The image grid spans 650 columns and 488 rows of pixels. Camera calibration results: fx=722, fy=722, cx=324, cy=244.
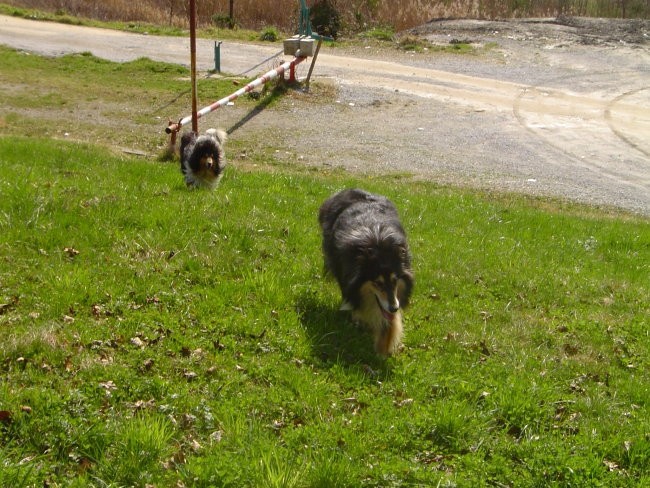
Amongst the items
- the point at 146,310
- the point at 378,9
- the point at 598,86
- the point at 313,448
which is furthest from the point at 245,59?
the point at 313,448

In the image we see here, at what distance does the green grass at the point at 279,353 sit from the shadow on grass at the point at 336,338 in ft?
0.07

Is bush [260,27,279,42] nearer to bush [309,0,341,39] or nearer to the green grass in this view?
bush [309,0,341,39]

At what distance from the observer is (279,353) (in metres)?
5.62

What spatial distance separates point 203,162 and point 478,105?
12.0m

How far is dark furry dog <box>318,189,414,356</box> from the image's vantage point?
5.85 metres

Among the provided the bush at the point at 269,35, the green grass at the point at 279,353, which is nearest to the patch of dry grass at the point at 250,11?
the bush at the point at 269,35

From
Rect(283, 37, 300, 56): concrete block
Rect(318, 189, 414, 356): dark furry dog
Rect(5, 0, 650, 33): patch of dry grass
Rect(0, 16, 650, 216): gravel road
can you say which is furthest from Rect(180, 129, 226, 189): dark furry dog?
Rect(5, 0, 650, 33): patch of dry grass

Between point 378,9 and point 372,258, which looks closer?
point 372,258

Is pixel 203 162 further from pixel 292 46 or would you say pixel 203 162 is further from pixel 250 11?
→ pixel 250 11

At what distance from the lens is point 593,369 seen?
5.93 m

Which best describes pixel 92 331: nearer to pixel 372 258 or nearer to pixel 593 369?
pixel 372 258

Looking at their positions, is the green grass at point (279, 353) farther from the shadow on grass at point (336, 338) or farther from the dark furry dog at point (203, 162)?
the dark furry dog at point (203, 162)

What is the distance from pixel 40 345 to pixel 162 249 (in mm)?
2087

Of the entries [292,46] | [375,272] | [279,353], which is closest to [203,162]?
[375,272]
